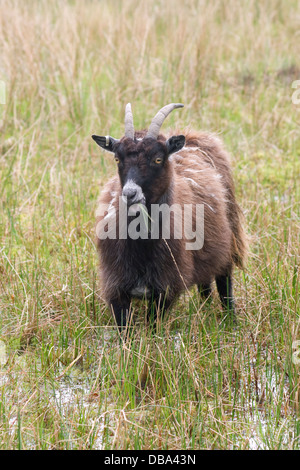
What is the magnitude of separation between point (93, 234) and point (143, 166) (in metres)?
1.67

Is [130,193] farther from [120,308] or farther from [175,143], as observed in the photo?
[120,308]

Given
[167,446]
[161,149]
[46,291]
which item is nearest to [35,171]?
[46,291]

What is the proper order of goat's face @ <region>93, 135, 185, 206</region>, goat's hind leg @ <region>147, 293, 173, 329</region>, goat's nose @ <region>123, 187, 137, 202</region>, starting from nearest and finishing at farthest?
goat's nose @ <region>123, 187, 137, 202</region>
goat's face @ <region>93, 135, 185, 206</region>
goat's hind leg @ <region>147, 293, 173, 329</region>

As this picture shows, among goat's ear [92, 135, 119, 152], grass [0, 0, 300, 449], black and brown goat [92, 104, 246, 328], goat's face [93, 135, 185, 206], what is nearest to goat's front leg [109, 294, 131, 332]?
black and brown goat [92, 104, 246, 328]

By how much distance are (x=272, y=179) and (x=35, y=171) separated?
2.55 metres

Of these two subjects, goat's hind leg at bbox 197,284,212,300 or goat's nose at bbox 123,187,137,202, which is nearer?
goat's nose at bbox 123,187,137,202

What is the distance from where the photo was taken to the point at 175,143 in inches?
196

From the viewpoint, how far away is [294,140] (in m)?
8.62

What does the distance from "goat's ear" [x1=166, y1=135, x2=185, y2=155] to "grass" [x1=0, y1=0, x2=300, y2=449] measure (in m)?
1.11

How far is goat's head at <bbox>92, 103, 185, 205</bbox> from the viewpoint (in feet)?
15.4

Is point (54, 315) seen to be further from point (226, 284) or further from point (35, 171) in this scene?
point (35, 171)

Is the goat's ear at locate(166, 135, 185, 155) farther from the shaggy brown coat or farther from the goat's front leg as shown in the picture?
the goat's front leg

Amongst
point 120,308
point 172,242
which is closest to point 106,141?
point 172,242

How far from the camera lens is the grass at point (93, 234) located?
413 cm
